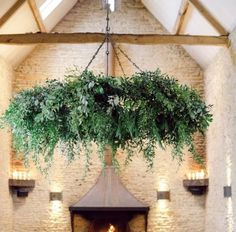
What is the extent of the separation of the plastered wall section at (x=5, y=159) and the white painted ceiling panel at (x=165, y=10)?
2.84 m

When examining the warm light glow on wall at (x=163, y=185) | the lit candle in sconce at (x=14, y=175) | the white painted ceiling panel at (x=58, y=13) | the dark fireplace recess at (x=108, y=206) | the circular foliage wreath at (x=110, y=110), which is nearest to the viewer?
the circular foliage wreath at (x=110, y=110)

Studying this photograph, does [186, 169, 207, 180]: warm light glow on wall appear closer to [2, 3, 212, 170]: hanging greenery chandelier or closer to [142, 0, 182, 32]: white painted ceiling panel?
[142, 0, 182, 32]: white painted ceiling panel

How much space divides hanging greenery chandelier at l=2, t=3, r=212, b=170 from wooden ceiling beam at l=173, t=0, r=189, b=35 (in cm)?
345

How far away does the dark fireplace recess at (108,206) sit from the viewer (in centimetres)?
884

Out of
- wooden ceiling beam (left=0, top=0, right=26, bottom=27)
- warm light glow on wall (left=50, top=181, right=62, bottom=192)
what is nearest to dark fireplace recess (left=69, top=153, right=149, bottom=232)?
warm light glow on wall (left=50, top=181, right=62, bottom=192)

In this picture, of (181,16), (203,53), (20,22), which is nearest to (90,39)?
(20,22)

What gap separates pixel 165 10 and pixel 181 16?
2.04 feet

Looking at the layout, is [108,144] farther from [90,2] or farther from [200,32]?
[90,2]

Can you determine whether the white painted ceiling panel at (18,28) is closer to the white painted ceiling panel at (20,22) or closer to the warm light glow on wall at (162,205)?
the white painted ceiling panel at (20,22)

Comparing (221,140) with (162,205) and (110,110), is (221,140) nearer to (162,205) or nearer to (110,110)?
(162,205)

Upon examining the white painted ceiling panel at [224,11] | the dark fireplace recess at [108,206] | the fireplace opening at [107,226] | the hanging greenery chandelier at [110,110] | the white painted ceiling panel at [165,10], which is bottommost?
the fireplace opening at [107,226]

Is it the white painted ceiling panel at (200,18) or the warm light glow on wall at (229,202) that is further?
the warm light glow on wall at (229,202)

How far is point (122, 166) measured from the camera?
957cm

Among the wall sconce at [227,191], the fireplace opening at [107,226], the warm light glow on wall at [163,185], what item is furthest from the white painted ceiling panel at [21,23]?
the wall sconce at [227,191]
